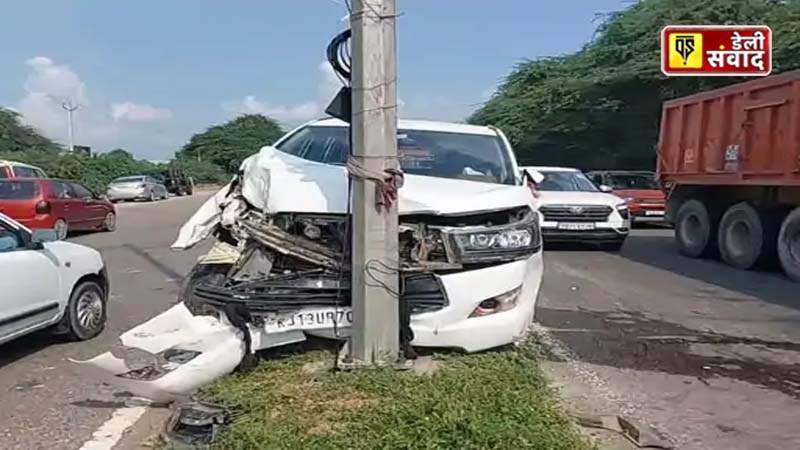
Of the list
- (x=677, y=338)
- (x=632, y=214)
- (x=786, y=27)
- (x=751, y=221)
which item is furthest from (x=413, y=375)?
(x=786, y=27)

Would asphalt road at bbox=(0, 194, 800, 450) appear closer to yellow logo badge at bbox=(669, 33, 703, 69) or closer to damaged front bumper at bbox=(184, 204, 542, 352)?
damaged front bumper at bbox=(184, 204, 542, 352)

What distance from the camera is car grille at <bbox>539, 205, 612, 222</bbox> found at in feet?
48.0

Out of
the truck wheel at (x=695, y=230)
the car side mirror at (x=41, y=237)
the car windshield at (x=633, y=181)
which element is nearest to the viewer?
the car side mirror at (x=41, y=237)

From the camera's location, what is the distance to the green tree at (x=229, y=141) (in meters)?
83.1

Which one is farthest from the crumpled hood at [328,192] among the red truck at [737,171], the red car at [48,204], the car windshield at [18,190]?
the car windshield at [18,190]

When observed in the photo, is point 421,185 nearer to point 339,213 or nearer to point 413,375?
point 339,213

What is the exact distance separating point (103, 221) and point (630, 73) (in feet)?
66.9

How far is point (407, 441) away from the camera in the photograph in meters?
4.08

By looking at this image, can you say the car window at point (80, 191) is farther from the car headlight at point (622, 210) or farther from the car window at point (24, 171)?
the car headlight at point (622, 210)

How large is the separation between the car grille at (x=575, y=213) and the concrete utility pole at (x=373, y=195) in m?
9.73

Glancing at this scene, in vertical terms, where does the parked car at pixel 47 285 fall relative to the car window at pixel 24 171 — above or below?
below

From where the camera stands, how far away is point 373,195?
203 inches

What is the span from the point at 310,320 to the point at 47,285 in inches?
117

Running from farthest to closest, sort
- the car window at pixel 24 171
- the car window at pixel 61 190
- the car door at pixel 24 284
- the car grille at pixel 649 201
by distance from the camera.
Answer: the car window at pixel 24 171 → the car grille at pixel 649 201 → the car window at pixel 61 190 → the car door at pixel 24 284
